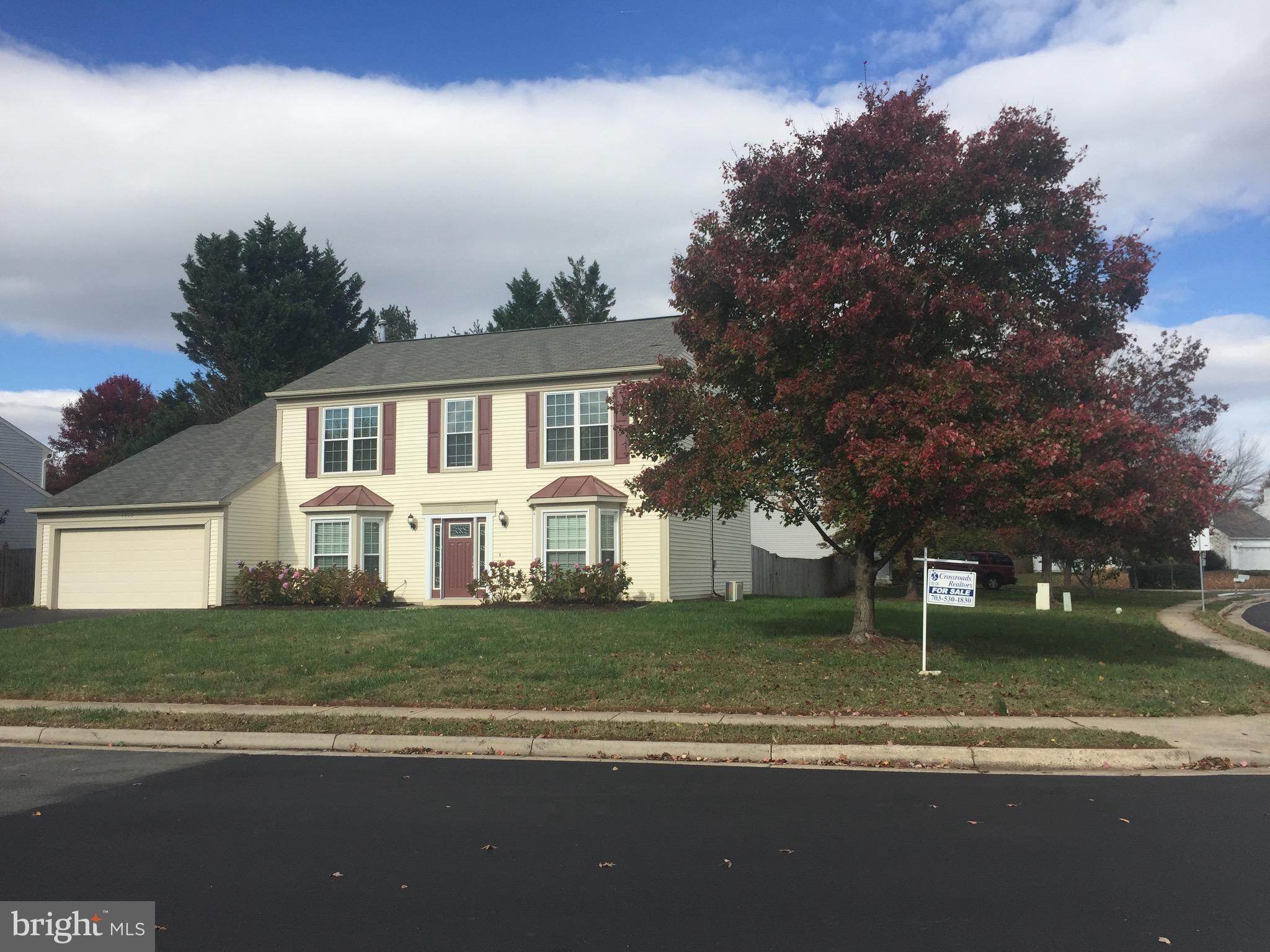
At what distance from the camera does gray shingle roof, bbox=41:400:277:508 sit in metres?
25.6

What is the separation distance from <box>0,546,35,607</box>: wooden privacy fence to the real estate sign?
23.8 m

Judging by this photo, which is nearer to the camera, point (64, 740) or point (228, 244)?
point (64, 740)

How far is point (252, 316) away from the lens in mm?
48188

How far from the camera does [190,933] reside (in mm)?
4777

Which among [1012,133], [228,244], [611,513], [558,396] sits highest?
[228,244]

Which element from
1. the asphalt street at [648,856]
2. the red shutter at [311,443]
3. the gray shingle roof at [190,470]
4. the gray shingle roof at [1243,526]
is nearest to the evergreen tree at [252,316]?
the gray shingle roof at [190,470]

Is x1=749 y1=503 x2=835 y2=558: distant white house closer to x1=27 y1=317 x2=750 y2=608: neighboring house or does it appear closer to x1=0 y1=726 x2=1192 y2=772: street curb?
x1=27 y1=317 x2=750 y2=608: neighboring house

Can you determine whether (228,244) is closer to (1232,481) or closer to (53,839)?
(53,839)

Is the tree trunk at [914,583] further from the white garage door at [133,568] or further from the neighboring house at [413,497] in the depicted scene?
the white garage door at [133,568]

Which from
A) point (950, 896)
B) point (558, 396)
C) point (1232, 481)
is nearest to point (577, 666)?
point (950, 896)

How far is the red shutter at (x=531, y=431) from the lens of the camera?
81.1ft

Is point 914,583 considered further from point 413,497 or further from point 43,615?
point 43,615

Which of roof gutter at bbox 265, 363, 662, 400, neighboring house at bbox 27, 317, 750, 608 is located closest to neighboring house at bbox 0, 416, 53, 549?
neighboring house at bbox 27, 317, 750, 608

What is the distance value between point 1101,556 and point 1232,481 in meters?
37.1
